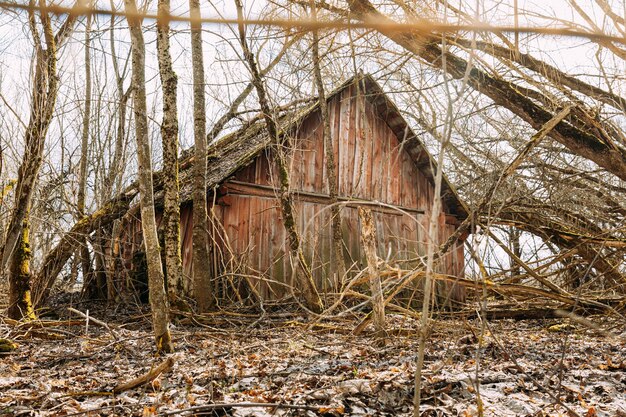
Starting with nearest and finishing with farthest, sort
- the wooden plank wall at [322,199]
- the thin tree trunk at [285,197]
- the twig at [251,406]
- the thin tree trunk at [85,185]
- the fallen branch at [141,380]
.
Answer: the twig at [251,406] < the fallen branch at [141,380] < the thin tree trunk at [285,197] < the wooden plank wall at [322,199] < the thin tree trunk at [85,185]

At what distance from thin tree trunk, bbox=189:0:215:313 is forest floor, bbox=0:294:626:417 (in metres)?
1.29

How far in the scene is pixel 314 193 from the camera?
1066cm

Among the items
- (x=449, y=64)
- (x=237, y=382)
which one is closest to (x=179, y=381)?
(x=237, y=382)

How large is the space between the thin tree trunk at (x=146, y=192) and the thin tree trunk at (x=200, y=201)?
275 cm

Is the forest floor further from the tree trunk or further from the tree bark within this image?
the tree bark

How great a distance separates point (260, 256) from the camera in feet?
32.4

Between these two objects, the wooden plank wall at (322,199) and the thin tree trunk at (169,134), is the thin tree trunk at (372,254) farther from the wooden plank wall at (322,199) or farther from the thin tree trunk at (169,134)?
the wooden plank wall at (322,199)

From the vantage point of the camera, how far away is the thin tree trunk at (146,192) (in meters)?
4.78

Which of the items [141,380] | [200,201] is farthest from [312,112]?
[141,380]

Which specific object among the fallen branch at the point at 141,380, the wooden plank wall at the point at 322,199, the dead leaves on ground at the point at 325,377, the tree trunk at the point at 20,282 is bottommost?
the dead leaves on ground at the point at 325,377

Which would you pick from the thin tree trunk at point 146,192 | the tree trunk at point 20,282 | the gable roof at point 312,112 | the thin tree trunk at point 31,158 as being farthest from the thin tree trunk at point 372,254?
the tree trunk at point 20,282

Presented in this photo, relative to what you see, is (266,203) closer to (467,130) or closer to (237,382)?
(467,130)

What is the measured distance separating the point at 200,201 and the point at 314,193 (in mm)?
3332

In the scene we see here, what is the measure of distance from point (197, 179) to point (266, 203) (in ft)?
7.51
